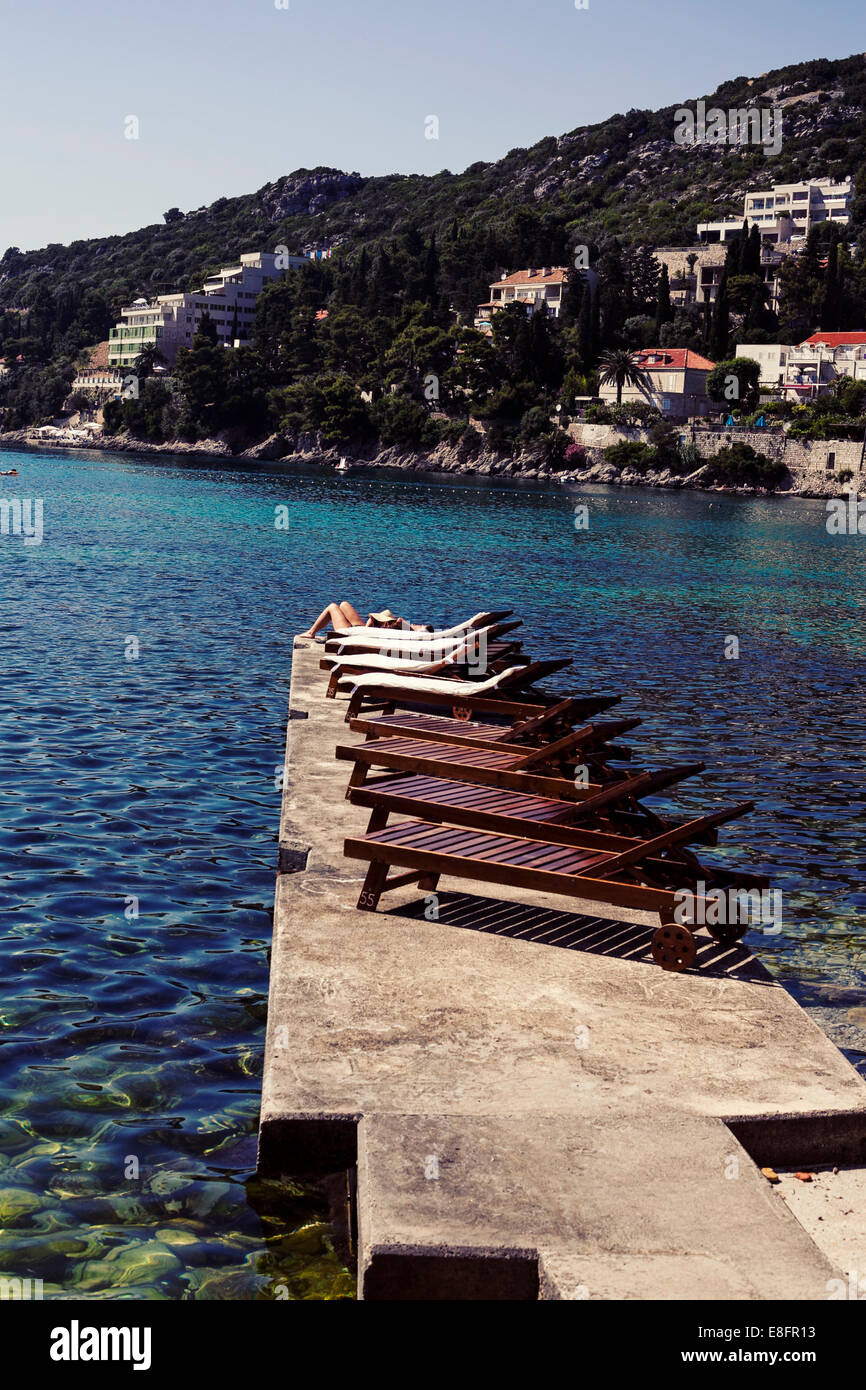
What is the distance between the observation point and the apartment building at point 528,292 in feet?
547

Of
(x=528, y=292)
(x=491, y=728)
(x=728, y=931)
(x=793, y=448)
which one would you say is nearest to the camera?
(x=728, y=931)

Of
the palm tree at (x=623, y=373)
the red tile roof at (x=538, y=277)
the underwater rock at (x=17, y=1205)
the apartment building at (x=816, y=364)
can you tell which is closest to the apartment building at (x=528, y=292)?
the red tile roof at (x=538, y=277)

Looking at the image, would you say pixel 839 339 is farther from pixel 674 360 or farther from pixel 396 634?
pixel 396 634

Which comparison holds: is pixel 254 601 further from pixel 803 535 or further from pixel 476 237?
pixel 476 237

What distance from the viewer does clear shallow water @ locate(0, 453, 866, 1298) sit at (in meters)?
6.19

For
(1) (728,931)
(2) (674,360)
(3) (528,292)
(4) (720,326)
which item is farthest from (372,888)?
(3) (528,292)

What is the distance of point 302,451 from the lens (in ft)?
570

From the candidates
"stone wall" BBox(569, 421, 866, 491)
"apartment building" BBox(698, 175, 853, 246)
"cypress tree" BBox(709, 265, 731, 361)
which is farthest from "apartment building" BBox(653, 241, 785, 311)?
"stone wall" BBox(569, 421, 866, 491)

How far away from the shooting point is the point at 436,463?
154125 millimetres

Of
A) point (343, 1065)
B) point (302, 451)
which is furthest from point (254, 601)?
point (302, 451)

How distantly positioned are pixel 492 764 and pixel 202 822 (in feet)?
10.8

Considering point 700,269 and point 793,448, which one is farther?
point 700,269

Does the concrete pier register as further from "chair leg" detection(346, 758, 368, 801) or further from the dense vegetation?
the dense vegetation

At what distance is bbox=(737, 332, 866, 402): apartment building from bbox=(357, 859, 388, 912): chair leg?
13620cm
